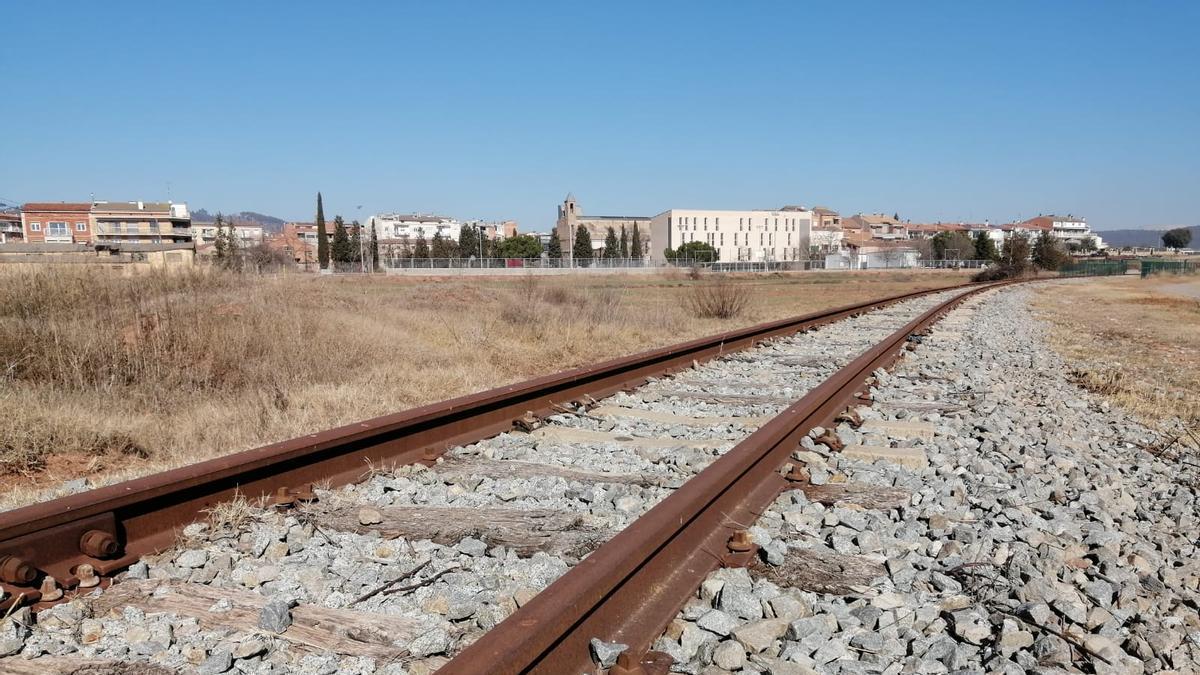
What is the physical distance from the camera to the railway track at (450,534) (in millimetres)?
2514

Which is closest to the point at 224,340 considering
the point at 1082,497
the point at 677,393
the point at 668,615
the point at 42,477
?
the point at 42,477

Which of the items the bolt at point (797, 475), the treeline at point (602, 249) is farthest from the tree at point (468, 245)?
the bolt at point (797, 475)

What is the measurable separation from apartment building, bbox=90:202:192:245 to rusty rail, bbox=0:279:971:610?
455ft

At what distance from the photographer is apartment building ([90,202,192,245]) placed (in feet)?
420

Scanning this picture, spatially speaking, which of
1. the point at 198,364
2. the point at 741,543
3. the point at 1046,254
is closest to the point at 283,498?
the point at 741,543

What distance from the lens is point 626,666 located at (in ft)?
7.60

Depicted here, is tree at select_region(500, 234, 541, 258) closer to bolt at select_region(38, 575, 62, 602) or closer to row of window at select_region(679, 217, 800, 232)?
row of window at select_region(679, 217, 800, 232)

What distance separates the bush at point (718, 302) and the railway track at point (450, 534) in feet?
41.9

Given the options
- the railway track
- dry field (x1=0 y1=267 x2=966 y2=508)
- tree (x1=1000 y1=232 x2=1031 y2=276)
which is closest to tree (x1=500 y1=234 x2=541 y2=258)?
tree (x1=1000 y1=232 x2=1031 y2=276)

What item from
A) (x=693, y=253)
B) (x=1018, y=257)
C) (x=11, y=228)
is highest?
(x=11, y=228)

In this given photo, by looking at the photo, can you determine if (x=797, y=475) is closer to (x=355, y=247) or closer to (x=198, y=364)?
(x=198, y=364)

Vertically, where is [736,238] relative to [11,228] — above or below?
below

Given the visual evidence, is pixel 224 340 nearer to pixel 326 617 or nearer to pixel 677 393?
pixel 677 393

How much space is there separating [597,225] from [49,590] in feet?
601
